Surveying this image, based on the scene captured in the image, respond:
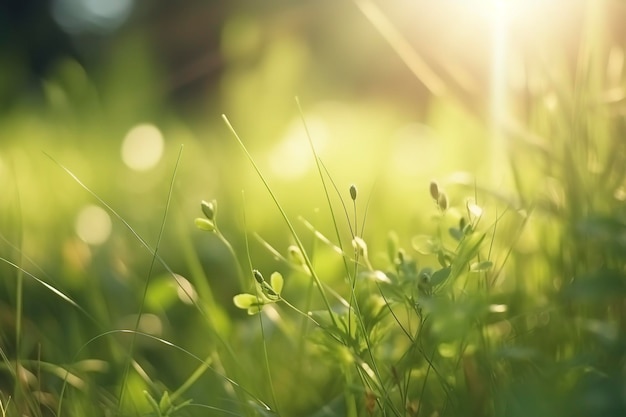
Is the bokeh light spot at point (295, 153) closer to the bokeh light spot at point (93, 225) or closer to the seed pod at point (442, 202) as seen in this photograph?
the bokeh light spot at point (93, 225)

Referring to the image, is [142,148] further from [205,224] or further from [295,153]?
[205,224]

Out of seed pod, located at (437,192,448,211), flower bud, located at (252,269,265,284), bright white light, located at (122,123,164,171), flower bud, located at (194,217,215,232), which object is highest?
bright white light, located at (122,123,164,171)

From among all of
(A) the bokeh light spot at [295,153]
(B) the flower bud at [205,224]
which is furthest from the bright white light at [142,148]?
(B) the flower bud at [205,224]

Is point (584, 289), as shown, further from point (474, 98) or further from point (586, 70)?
point (474, 98)

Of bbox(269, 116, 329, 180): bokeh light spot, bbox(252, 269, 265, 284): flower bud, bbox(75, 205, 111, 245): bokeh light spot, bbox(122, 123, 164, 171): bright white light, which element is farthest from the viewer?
bbox(122, 123, 164, 171): bright white light

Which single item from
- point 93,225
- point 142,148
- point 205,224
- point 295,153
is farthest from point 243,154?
point 205,224

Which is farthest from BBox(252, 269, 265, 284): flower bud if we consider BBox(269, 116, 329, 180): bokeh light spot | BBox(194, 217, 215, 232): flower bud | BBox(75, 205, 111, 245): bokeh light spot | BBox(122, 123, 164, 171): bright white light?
BBox(122, 123, 164, 171): bright white light

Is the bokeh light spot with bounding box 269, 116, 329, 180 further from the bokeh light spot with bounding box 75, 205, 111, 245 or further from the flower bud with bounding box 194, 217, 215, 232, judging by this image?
the flower bud with bounding box 194, 217, 215, 232

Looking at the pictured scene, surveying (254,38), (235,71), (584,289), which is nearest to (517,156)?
(584,289)

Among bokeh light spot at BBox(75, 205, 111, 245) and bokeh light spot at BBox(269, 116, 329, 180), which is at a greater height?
bokeh light spot at BBox(269, 116, 329, 180)
